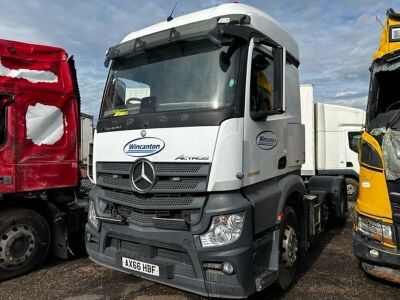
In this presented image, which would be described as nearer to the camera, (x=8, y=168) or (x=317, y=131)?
(x=8, y=168)

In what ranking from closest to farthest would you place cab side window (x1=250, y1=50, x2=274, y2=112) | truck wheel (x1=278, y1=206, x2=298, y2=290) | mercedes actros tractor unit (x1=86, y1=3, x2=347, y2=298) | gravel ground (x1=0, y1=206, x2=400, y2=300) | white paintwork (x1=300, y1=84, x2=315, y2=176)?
mercedes actros tractor unit (x1=86, y1=3, x2=347, y2=298)
cab side window (x1=250, y1=50, x2=274, y2=112)
truck wheel (x1=278, y1=206, x2=298, y2=290)
gravel ground (x1=0, y1=206, x2=400, y2=300)
white paintwork (x1=300, y1=84, x2=315, y2=176)

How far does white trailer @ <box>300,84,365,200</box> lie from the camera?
42.1 feet

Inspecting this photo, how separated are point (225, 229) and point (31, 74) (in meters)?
3.85

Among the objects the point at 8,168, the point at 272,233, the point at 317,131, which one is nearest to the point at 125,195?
the point at 272,233

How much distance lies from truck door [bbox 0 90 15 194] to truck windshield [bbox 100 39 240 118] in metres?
1.54

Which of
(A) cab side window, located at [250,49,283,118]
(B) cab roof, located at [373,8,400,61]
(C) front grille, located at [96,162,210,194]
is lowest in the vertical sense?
(C) front grille, located at [96,162,210,194]

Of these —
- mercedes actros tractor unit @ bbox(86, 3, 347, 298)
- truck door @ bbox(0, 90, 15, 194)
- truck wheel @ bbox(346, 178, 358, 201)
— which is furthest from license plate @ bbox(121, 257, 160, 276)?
truck wheel @ bbox(346, 178, 358, 201)

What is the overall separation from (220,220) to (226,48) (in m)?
1.64

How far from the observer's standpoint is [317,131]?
42.4ft

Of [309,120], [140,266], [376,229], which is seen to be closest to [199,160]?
[140,266]

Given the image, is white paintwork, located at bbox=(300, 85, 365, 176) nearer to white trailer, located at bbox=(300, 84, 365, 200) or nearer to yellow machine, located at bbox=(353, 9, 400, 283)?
white trailer, located at bbox=(300, 84, 365, 200)

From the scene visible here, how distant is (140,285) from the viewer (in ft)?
16.4

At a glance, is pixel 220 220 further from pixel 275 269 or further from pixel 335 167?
pixel 335 167

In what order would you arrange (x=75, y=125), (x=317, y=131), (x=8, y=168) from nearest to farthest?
(x=8, y=168), (x=75, y=125), (x=317, y=131)
